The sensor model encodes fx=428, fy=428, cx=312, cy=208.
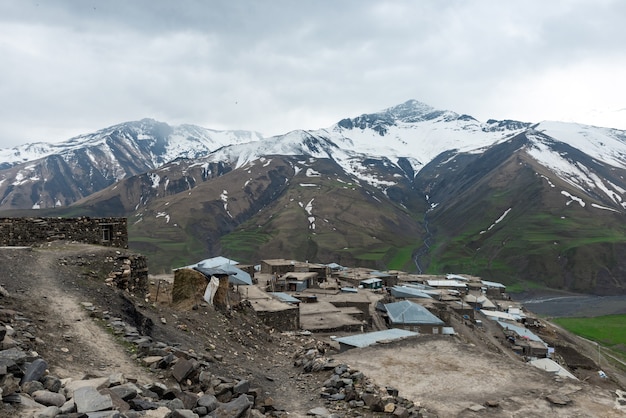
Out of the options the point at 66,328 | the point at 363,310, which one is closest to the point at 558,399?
the point at 66,328

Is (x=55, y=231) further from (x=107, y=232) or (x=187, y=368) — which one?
(x=187, y=368)

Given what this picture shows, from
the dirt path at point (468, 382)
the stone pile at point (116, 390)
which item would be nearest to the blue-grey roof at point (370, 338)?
the dirt path at point (468, 382)

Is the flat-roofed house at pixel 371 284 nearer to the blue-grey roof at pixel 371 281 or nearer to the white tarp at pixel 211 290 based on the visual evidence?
the blue-grey roof at pixel 371 281

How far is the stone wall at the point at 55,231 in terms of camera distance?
22.0 meters

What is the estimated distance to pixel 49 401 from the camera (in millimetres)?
7441

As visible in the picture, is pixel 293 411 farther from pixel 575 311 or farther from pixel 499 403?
pixel 575 311

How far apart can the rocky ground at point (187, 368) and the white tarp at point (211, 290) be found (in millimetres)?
777

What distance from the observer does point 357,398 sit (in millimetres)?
13875

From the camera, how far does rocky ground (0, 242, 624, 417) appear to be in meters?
8.32

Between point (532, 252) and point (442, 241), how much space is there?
45986mm

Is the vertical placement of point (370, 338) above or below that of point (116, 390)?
below

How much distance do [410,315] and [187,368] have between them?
109 feet

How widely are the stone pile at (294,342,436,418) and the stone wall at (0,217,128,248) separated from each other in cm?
1499

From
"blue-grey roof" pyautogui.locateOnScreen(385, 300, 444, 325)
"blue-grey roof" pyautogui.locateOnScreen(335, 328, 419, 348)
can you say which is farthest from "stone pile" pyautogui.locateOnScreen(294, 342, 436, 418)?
"blue-grey roof" pyautogui.locateOnScreen(385, 300, 444, 325)
